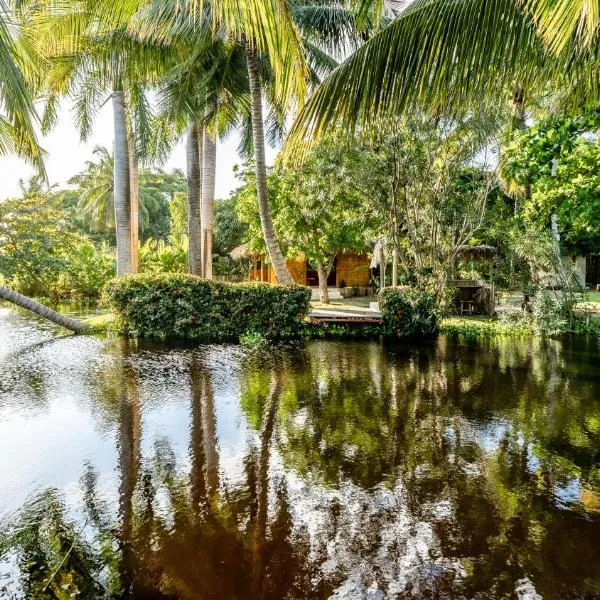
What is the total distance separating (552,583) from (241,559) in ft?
5.76

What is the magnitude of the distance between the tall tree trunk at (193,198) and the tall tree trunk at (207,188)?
2.56ft

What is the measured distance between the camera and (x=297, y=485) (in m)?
3.97

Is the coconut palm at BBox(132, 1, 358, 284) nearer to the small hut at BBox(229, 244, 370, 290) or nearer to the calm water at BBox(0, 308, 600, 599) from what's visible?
the calm water at BBox(0, 308, 600, 599)

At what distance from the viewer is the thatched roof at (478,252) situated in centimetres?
1589

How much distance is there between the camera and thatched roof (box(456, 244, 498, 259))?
15.9m

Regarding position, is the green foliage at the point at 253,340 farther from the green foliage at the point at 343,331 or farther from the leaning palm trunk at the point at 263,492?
the leaning palm trunk at the point at 263,492

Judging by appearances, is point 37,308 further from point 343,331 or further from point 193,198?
point 343,331

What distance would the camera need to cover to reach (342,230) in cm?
1753

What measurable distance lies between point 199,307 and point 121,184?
4.44m

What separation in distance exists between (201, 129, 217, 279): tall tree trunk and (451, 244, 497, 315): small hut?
794 centimetres

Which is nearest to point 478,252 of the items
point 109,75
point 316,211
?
point 316,211

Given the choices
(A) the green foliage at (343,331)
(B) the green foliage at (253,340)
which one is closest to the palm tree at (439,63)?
(B) the green foliage at (253,340)

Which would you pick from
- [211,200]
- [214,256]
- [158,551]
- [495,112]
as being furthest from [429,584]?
[214,256]

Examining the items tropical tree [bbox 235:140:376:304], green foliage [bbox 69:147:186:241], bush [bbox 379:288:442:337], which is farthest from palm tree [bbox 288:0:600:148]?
green foliage [bbox 69:147:186:241]
